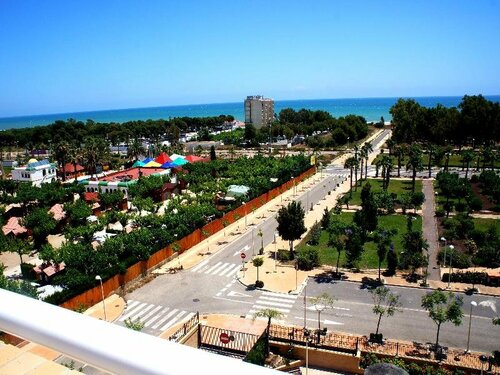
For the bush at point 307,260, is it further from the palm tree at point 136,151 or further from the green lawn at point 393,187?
the palm tree at point 136,151

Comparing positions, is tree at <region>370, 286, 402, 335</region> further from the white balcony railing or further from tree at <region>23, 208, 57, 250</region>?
tree at <region>23, 208, 57, 250</region>

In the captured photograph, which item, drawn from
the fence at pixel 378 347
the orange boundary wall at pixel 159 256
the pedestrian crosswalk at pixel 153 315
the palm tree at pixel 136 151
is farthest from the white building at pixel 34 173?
the fence at pixel 378 347

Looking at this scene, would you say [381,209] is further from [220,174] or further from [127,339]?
[127,339]

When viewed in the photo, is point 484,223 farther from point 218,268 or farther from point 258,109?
point 258,109

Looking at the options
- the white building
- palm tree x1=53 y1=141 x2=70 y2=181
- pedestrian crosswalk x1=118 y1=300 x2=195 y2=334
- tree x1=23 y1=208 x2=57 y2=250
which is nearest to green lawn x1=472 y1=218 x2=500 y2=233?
pedestrian crosswalk x1=118 y1=300 x2=195 y2=334

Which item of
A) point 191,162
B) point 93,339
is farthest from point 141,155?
point 93,339

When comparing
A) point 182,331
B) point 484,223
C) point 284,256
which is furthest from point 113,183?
point 484,223
